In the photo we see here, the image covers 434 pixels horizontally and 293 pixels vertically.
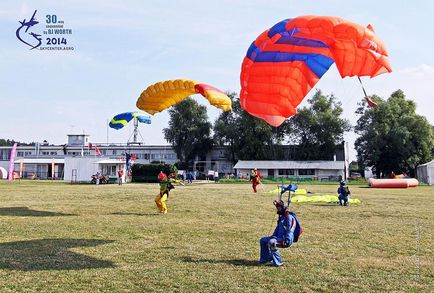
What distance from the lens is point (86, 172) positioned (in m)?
50.6

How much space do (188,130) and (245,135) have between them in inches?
396

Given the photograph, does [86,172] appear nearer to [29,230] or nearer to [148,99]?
[148,99]

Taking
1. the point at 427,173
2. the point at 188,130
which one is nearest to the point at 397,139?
the point at 427,173

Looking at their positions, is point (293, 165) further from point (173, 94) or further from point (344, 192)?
point (173, 94)

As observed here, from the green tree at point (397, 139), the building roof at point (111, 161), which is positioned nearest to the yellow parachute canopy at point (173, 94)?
the building roof at point (111, 161)

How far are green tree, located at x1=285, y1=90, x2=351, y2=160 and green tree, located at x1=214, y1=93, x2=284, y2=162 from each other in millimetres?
4691

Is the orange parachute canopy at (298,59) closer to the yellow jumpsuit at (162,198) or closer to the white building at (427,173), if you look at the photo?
the yellow jumpsuit at (162,198)

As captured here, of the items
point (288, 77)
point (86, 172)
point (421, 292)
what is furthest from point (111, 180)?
point (421, 292)

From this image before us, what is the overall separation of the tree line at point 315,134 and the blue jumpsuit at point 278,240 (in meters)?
58.9

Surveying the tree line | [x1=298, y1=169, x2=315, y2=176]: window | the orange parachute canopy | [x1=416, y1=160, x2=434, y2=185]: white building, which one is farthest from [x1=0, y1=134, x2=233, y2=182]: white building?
the orange parachute canopy

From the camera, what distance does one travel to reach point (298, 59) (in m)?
9.99

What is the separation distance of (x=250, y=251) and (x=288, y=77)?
157 inches

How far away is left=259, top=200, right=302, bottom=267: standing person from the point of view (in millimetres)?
8094

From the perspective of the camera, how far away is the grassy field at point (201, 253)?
6.76 meters
